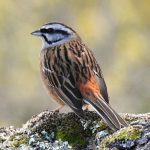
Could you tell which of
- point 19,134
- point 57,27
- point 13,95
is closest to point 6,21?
point 13,95

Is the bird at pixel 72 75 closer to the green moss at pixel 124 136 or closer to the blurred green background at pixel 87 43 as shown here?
the green moss at pixel 124 136

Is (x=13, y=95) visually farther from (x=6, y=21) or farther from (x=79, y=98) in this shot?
(x=79, y=98)

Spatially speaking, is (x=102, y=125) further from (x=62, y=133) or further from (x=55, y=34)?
(x=55, y=34)

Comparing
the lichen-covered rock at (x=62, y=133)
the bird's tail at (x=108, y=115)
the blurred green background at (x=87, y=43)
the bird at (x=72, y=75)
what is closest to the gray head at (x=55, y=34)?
the bird at (x=72, y=75)

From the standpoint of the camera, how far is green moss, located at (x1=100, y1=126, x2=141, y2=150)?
5277 millimetres

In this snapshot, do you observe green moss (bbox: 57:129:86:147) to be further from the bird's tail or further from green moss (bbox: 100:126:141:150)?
green moss (bbox: 100:126:141:150)

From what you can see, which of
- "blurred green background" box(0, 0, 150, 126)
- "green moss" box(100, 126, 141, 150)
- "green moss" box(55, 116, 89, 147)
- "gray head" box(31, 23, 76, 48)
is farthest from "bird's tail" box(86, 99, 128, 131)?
"blurred green background" box(0, 0, 150, 126)

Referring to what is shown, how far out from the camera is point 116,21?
66.6 ft

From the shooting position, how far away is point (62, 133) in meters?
5.95

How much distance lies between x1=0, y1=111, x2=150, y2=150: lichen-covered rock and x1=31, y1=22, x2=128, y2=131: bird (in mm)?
307

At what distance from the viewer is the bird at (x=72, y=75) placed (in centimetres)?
703

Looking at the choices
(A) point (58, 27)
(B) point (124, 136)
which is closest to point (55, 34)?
(A) point (58, 27)

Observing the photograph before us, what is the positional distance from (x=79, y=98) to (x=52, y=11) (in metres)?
12.8

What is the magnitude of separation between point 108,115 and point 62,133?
51cm
